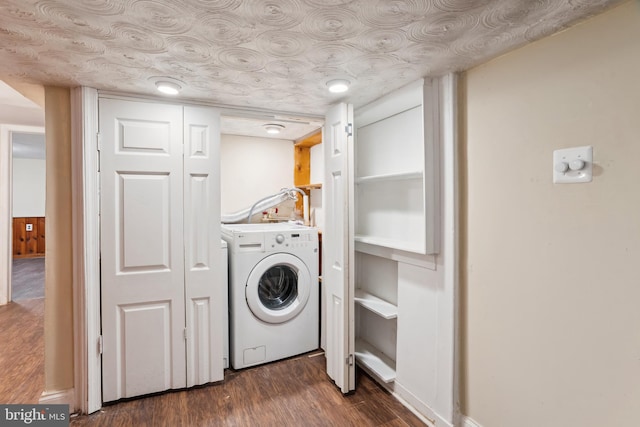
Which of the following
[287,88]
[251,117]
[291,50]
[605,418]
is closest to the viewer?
[605,418]

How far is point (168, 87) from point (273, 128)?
1.27 m

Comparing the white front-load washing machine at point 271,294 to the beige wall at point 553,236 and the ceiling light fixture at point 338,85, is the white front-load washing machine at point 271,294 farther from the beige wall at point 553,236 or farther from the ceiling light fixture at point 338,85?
the beige wall at point 553,236

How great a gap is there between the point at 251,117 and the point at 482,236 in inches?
65.6

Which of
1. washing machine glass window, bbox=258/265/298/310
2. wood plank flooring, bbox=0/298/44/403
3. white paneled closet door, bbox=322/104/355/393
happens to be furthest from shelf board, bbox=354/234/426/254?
wood plank flooring, bbox=0/298/44/403

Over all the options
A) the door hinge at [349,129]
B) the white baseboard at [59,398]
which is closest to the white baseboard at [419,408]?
the door hinge at [349,129]

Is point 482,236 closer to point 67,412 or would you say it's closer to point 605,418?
point 605,418

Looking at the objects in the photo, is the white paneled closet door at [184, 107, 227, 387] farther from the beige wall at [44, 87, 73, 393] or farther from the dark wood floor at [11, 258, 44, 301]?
the dark wood floor at [11, 258, 44, 301]

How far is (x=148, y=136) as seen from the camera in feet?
6.40

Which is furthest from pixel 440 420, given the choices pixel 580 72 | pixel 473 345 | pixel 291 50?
pixel 291 50

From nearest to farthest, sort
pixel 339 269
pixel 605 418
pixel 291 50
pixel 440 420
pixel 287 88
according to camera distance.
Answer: pixel 605 418 < pixel 291 50 < pixel 440 420 < pixel 287 88 < pixel 339 269

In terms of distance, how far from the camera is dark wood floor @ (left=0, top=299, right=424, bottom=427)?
5.92 feet

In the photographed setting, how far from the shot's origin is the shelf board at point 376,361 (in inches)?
83.0

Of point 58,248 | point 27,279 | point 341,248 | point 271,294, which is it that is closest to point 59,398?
point 58,248

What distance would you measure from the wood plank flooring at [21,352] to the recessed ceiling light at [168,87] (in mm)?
2021
